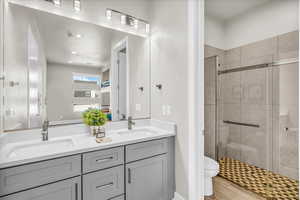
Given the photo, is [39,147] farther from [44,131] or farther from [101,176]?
[101,176]

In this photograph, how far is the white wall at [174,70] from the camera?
1688 millimetres

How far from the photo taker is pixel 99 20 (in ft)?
6.10

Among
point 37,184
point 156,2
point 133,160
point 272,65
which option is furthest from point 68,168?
point 272,65

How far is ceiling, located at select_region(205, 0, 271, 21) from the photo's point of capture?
8.03 ft

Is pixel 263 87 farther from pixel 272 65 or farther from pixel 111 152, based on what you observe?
pixel 111 152

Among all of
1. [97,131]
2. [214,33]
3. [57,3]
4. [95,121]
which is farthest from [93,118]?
Result: [214,33]

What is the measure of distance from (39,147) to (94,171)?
558mm

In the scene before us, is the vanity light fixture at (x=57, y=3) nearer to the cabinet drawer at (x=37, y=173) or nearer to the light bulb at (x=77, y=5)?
the light bulb at (x=77, y=5)

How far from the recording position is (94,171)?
4.16 ft

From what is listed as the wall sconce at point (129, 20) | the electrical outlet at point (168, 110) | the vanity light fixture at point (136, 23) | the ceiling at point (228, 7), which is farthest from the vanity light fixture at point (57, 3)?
the ceiling at point (228, 7)

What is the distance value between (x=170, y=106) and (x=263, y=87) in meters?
1.68

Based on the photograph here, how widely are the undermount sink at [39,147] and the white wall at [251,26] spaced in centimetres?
262

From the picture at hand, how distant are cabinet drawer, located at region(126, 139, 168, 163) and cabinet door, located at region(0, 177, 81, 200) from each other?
0.45 meters

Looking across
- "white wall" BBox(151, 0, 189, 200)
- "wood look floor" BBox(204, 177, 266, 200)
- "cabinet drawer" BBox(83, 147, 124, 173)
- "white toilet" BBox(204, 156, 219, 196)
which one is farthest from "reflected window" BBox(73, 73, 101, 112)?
"wood look floor" BBox(204, 177, 266, 200)
